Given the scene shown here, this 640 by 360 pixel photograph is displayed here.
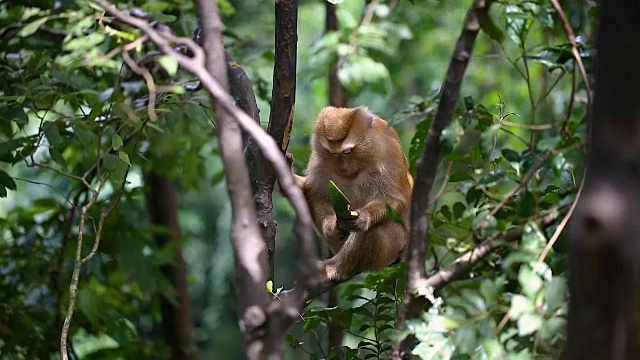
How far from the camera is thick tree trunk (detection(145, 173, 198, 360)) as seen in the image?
620 cm

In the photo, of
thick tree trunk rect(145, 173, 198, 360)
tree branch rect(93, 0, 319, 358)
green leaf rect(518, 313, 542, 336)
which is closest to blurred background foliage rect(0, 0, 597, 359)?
green leaf rect(518, 313, 542, 336)

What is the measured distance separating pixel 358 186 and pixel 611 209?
3.37m

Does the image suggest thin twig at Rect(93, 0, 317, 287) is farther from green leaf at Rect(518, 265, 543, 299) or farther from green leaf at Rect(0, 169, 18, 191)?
green leaf at Rect(0, 169, 18, 191)

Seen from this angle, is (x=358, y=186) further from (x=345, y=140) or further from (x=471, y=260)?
(x=471, y=260)

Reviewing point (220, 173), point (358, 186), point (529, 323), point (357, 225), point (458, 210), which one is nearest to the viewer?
point (529, 323)

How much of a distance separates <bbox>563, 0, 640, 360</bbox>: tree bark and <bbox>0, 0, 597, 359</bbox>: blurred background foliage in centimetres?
46

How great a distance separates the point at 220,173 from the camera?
5.63 m

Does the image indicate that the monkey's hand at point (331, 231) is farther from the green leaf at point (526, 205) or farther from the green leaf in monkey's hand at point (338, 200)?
the green leaf at point (526, 205)

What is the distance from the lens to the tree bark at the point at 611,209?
1353mm

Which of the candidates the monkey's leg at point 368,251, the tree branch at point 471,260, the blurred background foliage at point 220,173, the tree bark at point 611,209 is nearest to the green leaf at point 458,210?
the blurred background foliage at point 220,173

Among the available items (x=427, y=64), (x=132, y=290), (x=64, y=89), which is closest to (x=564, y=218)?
(x=64, y=89)

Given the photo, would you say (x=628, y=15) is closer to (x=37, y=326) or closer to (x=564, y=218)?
(x=564, y=218)

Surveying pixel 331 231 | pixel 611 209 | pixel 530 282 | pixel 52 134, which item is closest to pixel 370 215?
pixel 331 231

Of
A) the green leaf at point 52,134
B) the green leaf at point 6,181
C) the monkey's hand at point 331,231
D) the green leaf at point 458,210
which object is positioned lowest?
the monkey's hand at point 331,231
